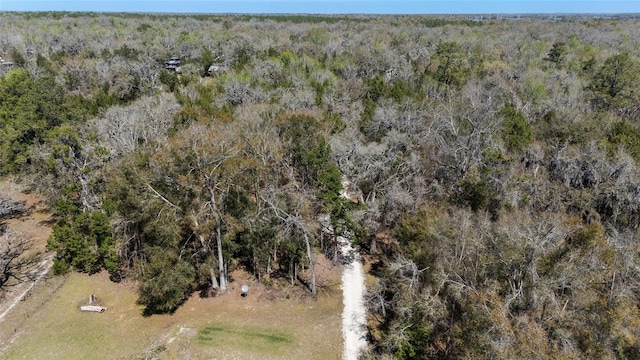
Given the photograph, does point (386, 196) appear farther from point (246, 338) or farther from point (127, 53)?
point (127, 53)

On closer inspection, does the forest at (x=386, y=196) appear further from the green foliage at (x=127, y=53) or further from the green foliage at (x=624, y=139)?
the green foliage at (x=127, y=53)

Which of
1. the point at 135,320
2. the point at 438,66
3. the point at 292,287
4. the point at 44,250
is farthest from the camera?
the point at 438,66

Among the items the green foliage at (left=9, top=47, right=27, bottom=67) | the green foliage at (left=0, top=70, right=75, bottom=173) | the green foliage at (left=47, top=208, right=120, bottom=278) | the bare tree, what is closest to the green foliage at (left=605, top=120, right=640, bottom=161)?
the green foliage at (left=47, top=208, right=120, bottom=278)

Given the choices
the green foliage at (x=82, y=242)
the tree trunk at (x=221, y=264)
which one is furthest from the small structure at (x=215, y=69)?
the tree trunk at (x=221, y=264)

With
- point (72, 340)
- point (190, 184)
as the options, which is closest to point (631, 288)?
point (190, 184)

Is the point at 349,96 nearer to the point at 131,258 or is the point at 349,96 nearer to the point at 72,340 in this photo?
the point at 131,258

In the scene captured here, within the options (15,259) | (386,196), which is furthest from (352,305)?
(15,259)

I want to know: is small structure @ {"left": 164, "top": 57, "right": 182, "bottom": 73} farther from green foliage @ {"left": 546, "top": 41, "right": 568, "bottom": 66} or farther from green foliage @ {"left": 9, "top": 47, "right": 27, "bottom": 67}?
green foliage @ {"left": 546, "top": 41, "right": 568, "bottom": 66}
